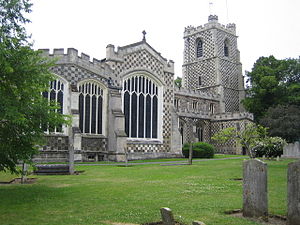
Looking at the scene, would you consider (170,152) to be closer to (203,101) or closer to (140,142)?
(140,142)

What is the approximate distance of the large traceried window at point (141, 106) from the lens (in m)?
30.6

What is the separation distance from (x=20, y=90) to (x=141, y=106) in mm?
22087

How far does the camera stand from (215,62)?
5391cm

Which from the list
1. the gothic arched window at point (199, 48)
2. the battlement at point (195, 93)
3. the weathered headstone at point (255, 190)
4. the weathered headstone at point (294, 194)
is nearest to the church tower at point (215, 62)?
the gothic arched window at point (199, 48)

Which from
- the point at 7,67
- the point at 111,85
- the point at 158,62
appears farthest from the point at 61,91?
the point at 7,67

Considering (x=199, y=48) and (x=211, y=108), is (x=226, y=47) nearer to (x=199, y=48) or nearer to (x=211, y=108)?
(x=199, y=48)

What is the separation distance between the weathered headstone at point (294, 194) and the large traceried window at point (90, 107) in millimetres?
22225

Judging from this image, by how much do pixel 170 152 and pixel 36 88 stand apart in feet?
78.8

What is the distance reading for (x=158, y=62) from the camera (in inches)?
1316

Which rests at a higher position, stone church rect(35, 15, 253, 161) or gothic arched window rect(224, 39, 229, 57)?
gothic arched window rect(224, 39, 229, 57)

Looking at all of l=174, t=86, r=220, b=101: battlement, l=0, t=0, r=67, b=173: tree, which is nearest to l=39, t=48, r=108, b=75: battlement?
l=0, t=0, r=67, b=173: tree

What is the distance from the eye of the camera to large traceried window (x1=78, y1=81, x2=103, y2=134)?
89.9ft

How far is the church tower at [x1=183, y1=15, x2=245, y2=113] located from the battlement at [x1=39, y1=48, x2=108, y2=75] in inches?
1086

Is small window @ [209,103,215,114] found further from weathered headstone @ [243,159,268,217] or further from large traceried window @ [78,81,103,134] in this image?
weathered headstone @ [243,159,268,217]
